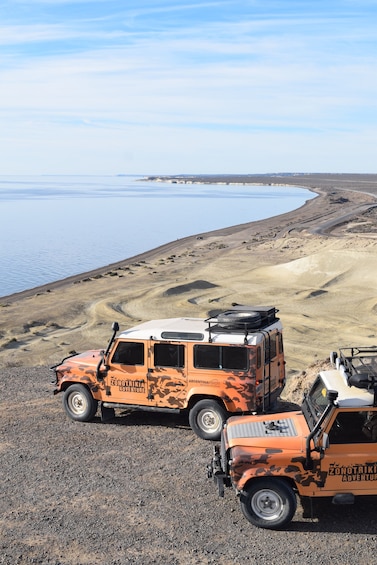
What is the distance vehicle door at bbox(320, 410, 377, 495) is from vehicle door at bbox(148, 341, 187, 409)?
4.54 meters

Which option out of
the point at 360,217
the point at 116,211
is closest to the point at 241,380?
the point at 360,217

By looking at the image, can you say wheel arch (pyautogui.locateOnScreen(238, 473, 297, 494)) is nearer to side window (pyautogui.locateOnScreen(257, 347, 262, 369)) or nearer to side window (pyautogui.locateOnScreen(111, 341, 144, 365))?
side window (pyautogui.locateOnScreen(257, 347, 262, 369))

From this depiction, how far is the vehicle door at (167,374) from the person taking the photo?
45.2ft

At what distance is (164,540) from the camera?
9711 mm

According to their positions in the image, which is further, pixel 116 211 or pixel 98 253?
pixel 116 211

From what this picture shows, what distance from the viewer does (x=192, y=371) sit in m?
13.7

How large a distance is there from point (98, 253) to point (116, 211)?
245 feet

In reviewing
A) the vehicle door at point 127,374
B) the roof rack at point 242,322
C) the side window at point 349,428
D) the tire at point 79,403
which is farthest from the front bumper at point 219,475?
the tire at point 79,403

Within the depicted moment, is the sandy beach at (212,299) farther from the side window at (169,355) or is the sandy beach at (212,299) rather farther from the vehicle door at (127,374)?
the vehicle door at (127,374)

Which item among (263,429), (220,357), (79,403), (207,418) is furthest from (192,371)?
(263,429)

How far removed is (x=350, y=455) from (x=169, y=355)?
508 centimetres

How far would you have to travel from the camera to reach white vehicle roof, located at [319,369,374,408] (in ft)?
31.5

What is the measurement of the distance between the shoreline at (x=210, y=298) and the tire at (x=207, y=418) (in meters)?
7.27

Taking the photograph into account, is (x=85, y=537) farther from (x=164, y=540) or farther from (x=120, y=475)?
(x=120, y=475)
